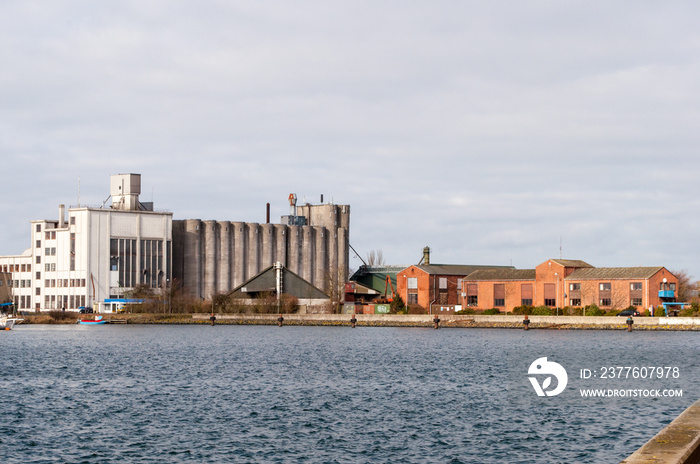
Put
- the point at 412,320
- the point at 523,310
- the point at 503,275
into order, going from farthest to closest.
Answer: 1. the point at 503,275
2. the point at 412,320
3. the point at 523,310

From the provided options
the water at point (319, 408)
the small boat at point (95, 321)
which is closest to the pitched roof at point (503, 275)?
the water at point (319, 408)

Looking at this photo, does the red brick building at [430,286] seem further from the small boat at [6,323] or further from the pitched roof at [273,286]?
the small boat at [6,323]

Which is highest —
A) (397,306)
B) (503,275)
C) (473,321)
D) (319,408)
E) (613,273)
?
(503,275)

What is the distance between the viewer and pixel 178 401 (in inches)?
1802

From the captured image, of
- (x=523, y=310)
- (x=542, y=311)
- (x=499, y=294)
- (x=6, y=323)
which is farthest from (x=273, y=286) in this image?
(x=542, y=311)

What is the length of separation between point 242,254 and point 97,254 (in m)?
33.6

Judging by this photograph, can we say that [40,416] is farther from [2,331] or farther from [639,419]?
[2,331]

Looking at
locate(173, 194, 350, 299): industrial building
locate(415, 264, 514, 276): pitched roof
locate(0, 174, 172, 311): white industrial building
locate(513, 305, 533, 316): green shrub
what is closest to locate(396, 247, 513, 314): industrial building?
locate(415, 264, 514, 276): pitched roof

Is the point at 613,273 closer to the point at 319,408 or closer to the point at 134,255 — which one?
the point at 134,255

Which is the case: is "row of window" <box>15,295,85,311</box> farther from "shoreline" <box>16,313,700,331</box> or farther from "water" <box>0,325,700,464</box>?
"water" <box>0,325,700,464</box>

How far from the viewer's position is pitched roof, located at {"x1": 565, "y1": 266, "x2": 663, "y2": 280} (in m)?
131

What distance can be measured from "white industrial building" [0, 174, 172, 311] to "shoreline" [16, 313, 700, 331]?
251 inches

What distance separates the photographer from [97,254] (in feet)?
542

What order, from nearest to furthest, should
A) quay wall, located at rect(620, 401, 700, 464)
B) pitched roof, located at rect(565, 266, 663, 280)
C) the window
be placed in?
quay wall, located at rect(620, 401, 700, 464) → pitched roof, located at rect(565, 266, 663, 280) → the window
